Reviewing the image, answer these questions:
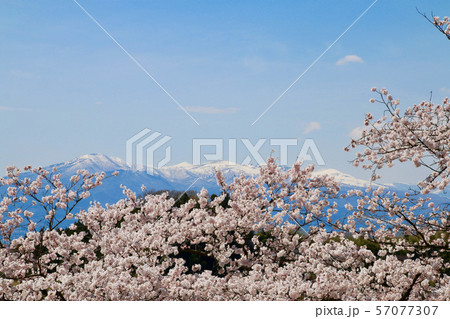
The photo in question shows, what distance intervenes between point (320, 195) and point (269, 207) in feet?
5.02

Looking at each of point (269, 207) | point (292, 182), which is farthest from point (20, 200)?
point (292, 182)

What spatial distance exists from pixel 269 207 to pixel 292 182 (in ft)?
3.93

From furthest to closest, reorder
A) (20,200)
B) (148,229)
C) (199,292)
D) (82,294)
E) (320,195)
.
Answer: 1. (320,195)
2. (20,200)
3. (148,229)
4. (199,292)
5. (82,294)

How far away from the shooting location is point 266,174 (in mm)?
11492

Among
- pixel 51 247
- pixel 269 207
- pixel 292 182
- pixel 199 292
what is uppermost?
pixel 292 182

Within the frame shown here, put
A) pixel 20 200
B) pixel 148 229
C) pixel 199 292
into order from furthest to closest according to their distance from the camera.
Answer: pixel 20 200, pixel 148 229, pixel 199 292

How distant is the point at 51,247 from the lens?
970 centimetres

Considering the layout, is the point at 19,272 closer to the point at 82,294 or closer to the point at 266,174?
the point at 82,294

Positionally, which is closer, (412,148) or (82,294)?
(82,294)

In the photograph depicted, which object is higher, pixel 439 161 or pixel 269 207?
pixel 439 161

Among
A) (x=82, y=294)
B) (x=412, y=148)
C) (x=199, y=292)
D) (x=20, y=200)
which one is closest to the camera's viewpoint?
(x=82, y=294)

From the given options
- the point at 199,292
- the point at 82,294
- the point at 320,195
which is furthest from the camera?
the point at 320,195

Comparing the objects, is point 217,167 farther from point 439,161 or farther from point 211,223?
point 439,161

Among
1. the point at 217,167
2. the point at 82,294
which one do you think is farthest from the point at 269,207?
the point at 82,294
